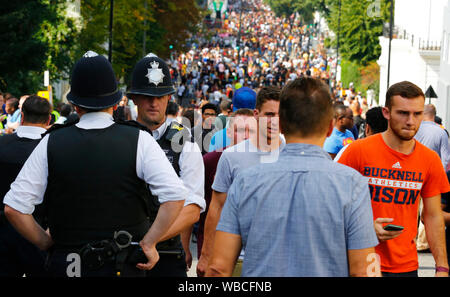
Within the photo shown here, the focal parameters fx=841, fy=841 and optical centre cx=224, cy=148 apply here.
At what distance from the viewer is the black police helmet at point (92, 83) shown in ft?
15.5

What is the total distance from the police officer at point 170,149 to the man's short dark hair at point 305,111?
59.3 inches

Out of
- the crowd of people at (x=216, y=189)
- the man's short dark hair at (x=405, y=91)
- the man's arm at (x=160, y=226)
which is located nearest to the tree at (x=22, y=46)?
the crowd of people at (x=216, y=189)

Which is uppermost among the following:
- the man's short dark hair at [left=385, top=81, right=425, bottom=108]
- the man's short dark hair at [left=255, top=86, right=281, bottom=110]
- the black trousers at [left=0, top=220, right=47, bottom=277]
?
the man's short dark hair at [left=385, top=81, right=425, bottom=108]

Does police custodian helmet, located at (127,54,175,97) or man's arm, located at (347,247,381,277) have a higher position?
police custodian helmet, located at (127,54,175,97)

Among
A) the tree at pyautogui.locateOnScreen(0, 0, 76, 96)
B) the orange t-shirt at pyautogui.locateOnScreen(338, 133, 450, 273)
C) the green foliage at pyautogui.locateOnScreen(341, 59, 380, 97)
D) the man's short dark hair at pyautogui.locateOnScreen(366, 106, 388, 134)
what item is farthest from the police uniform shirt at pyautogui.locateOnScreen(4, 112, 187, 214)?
the green foliage at pyautogui.locateOnScreen(341, 59, 380, 97)

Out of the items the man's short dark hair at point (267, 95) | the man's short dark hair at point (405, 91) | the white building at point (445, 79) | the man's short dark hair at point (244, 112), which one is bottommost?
the white building at point (445, 79)

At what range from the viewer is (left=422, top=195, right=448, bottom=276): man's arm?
5.46m

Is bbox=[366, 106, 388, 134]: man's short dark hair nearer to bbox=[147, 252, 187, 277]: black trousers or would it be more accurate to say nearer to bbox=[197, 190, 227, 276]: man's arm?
bbox=[197, 190, 227, 276]: man's arm

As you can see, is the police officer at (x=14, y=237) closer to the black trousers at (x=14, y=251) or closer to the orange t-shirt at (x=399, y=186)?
the black trousers at (x=14, y=251)

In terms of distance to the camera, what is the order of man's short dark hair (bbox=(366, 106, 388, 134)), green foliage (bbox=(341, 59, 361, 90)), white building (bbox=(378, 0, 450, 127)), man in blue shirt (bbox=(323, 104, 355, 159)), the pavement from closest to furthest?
man's short dark hair (bbox=(366, 106, 388, 134))
the pavement
man in blue shirt (bbox=(323, 104, 355, 159))
white building (bbox=(378, 0, 450, 127))
green foliage (bbox=(341, 59, 361, 90))

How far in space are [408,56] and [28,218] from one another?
49.9 meters

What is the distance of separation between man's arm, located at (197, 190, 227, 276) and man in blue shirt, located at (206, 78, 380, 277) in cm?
205

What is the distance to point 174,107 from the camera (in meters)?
12.7

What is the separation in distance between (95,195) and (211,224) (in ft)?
4.92
